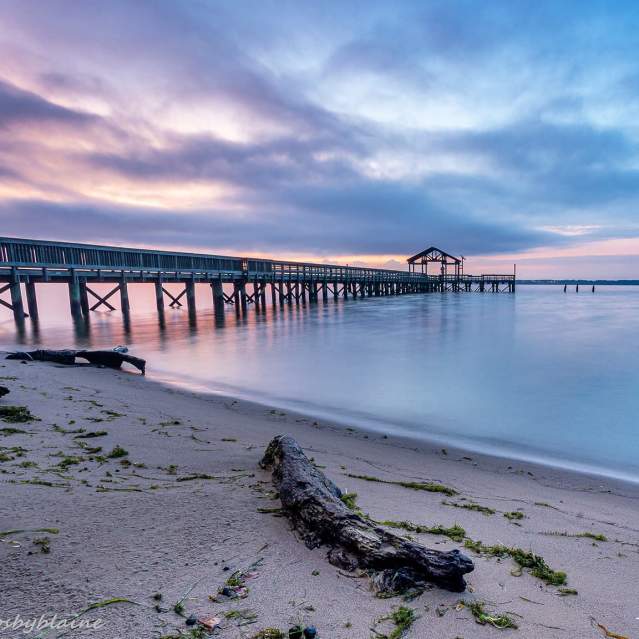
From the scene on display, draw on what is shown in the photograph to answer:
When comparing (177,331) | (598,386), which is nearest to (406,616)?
(598,386)

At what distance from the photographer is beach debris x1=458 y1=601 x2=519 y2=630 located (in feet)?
7.13

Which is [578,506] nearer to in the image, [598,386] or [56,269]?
[598,386]

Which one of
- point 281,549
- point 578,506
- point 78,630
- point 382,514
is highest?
point 78,630

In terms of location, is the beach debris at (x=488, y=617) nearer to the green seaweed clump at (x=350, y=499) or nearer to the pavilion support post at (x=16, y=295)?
the green seaweed clump at (x=350, y=499)

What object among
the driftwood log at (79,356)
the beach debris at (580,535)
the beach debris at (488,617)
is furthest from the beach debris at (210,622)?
the driftwood log at (79,356)

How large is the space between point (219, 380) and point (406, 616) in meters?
11.0

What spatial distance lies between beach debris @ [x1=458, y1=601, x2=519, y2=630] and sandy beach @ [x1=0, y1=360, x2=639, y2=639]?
2cm

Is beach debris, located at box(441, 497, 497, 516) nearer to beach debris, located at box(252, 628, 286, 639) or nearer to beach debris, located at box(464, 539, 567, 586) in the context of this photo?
beach debris, located at box(464, 539, 567, 586)

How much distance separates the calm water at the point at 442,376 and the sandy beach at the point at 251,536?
1.91 m

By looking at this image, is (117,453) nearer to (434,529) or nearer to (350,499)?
(350,499)

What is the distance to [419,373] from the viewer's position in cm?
1332

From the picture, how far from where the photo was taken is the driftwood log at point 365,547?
2.39 metres

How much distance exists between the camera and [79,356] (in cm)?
1217

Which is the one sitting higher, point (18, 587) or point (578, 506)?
point (18, 587)
